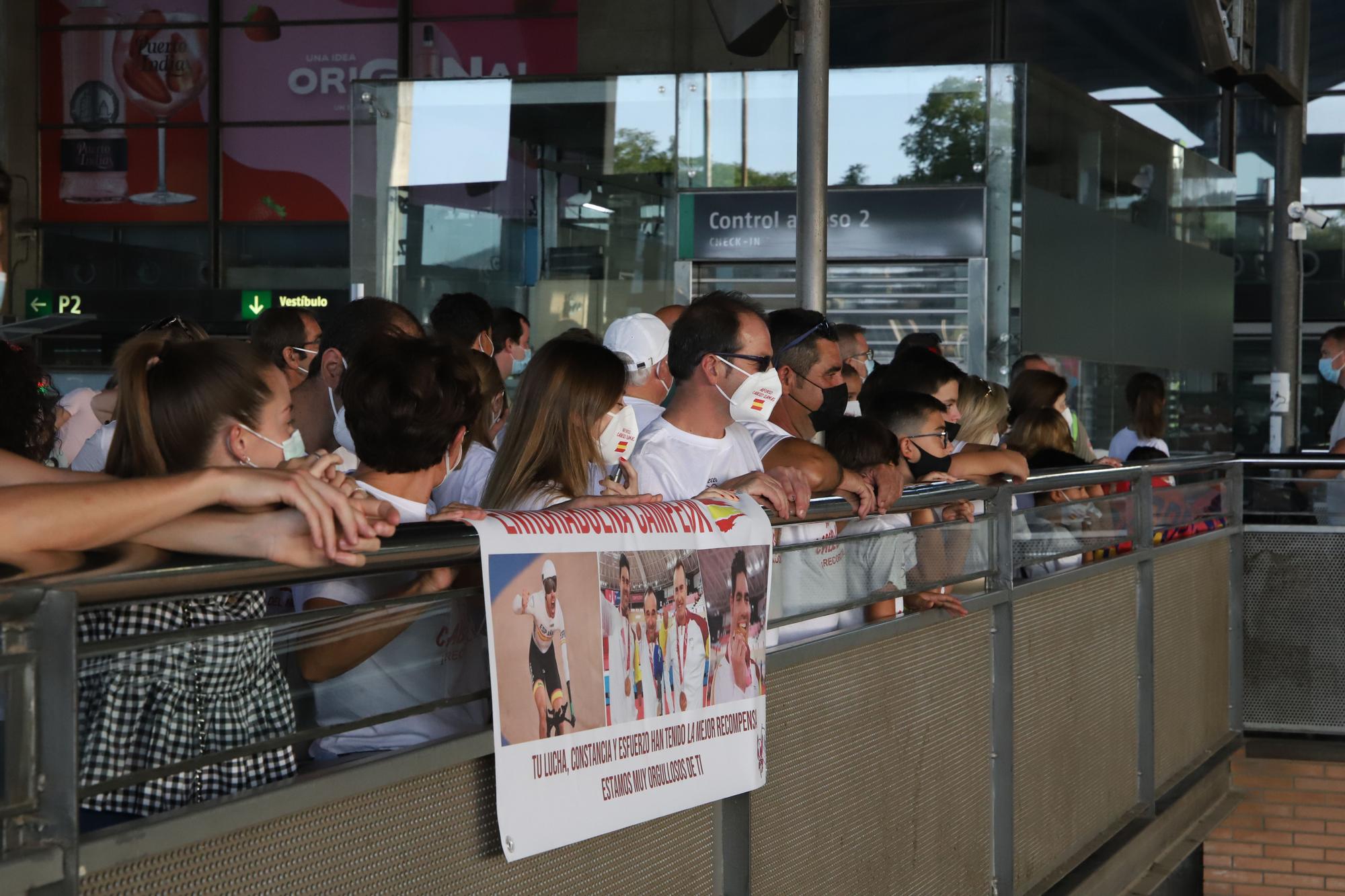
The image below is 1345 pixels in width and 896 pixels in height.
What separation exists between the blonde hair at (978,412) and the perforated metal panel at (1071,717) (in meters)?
0.80

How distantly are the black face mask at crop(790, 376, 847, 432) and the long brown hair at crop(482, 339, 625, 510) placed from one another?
2035 millimetres

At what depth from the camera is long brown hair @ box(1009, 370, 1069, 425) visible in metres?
7.67

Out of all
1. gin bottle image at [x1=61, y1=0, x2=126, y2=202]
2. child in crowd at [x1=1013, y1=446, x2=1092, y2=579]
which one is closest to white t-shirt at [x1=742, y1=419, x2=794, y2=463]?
child in crowd at [x1=1013, y1=446, x2=1092, y2=579]

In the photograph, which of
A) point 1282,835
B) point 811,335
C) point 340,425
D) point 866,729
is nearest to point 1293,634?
point 1282,835

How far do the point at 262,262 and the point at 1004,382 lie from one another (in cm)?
1777

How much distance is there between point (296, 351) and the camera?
18.7ft

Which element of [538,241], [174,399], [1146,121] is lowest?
[174,399]

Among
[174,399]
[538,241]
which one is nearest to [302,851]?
[174,399]

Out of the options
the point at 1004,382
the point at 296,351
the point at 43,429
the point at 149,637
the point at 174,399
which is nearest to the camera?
the point at 149,637

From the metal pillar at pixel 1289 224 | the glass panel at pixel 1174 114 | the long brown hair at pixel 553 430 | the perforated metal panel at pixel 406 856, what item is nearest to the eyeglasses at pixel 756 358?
the long brown hair at pixel 553 430

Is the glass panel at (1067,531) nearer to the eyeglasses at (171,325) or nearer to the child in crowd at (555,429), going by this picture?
the child in crowd at (555,429)

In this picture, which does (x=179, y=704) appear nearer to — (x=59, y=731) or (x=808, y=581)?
(x=59, y=731)

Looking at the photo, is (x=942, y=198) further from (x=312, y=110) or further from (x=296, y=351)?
(x=312, y=110)

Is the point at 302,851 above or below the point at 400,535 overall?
below
